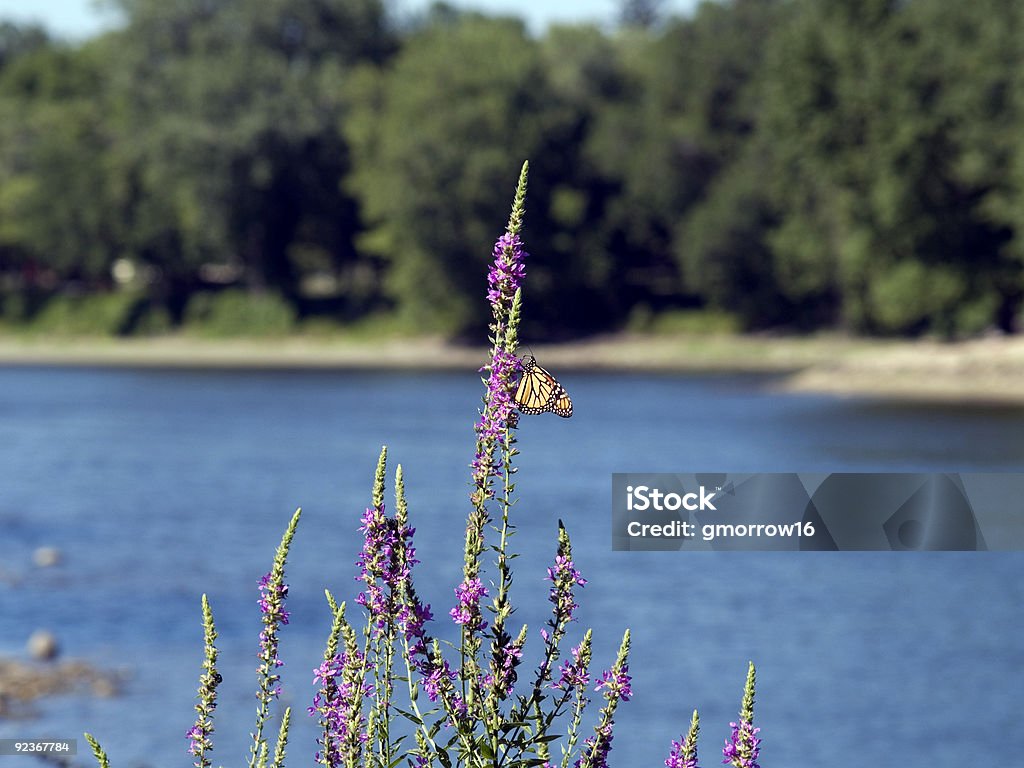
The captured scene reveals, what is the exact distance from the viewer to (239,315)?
112812mm

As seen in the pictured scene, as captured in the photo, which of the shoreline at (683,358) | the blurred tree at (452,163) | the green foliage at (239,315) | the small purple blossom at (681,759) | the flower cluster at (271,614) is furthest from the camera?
the green foliage at (239,315)

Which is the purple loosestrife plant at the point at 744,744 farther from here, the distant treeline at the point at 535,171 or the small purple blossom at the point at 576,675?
the distant treeline at the point at 535,171

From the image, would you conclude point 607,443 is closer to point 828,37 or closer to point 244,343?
point 828,37

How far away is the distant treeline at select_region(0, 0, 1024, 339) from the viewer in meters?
81.2

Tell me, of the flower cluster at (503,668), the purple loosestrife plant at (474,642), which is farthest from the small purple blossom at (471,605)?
the flower cluster at (503,668)

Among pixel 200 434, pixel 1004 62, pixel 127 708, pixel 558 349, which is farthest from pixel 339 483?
pixel 558 349

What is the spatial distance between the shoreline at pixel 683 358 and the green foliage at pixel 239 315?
889 millimetres

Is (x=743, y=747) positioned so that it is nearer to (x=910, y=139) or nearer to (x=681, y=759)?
(x=681, y=759)

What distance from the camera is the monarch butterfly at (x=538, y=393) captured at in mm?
6570

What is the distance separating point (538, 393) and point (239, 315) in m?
108

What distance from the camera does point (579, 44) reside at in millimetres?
115062

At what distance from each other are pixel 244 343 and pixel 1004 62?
52757mm

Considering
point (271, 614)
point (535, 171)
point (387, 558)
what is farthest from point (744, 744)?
point (535, 171)

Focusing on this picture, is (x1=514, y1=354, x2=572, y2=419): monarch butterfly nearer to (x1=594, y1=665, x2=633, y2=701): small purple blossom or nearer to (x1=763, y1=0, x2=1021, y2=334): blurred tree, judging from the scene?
(x1=594, y1=665, x2=633, y2=701): small purple blossom
